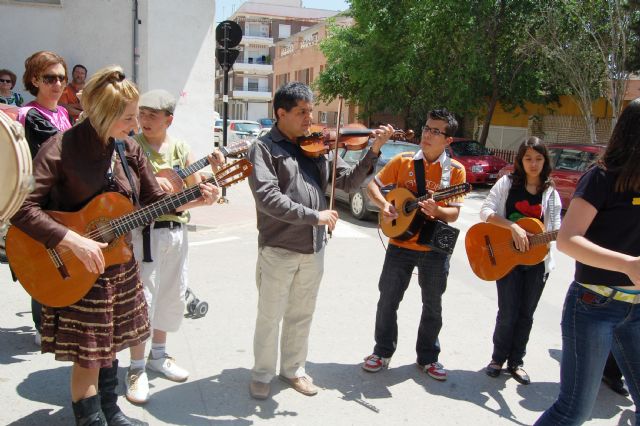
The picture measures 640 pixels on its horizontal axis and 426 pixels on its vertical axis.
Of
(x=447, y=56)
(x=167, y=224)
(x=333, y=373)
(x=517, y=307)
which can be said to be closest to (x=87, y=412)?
(x=167, y=224)

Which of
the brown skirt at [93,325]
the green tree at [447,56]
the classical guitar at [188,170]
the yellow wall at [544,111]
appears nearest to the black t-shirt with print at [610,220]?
the classical guitar at [188,170]

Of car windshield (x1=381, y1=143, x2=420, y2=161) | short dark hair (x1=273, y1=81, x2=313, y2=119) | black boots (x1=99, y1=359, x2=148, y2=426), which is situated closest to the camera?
black boots (x1=99, y1=359, x2=148, y2=426)

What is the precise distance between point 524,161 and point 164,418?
2.94 m

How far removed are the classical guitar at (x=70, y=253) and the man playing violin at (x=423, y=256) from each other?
1.81 metres

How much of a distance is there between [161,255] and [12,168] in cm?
158

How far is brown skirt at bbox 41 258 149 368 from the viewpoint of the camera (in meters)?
2.73

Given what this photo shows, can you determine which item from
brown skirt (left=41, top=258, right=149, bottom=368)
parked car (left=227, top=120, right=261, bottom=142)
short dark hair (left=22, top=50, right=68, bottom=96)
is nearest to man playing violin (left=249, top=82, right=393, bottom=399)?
brown skirt (left=41, top=258, right=149, bottom=368)

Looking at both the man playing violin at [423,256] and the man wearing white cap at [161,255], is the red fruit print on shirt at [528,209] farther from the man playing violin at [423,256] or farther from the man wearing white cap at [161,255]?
the man wearing white cap at [161,255]

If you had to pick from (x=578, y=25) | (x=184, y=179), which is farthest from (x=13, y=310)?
(x=578, y=25)

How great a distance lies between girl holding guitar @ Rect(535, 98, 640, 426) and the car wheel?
8.11 metres

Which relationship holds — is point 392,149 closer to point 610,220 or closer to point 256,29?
point 610,220

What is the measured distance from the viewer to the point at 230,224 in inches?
383

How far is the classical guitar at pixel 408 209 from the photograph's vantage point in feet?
12.5

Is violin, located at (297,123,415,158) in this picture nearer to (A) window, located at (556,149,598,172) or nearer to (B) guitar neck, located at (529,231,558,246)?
(B) guitar neck, located at (529,231,558,246)
